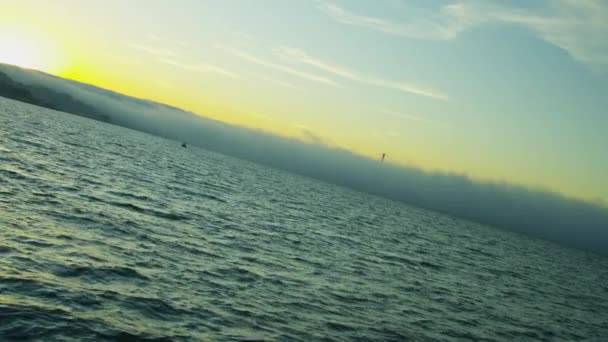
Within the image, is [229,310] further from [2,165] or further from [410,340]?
[2,165]

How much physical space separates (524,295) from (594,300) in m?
18.8

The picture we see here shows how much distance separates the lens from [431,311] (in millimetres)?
25359

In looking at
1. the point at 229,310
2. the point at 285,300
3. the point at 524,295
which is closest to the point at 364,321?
the point at 285,300

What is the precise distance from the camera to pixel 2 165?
1470 inches

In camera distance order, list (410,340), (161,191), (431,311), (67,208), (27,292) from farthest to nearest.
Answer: (161,191) < (67,208) < (431,311) < (410,340) < (27,292)

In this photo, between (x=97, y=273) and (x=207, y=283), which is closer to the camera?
(x=97, y=273)

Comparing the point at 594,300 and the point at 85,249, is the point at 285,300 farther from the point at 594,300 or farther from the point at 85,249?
the point at 594,300

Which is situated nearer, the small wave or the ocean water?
the ocean water

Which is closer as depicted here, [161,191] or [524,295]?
[524,295]

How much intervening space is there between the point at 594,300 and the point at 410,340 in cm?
4504

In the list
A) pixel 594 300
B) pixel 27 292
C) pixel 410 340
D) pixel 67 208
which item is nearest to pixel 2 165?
pixel 67 208

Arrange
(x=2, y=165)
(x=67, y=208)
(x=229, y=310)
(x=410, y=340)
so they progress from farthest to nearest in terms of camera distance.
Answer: (x=2, y=165)
(x=67, y=208)
(x=410, y=340)
(x=229, y=310)

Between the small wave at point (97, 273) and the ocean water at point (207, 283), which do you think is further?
the small wave at point (97, 273)

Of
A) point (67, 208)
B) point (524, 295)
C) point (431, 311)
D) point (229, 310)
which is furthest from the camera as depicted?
point (524, 295)
